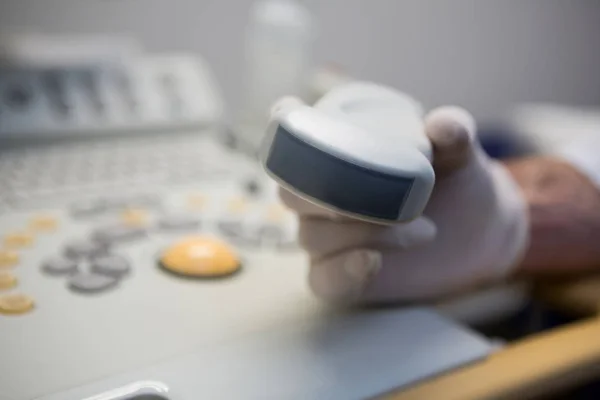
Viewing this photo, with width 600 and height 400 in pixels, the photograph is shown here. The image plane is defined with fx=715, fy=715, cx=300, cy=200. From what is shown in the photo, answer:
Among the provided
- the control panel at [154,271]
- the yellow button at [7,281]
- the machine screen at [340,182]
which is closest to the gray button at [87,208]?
the control panel at [154,271]

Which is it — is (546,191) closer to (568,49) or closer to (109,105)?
(109,105)

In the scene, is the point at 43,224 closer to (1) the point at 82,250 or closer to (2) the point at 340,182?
(1) the point at 82,250

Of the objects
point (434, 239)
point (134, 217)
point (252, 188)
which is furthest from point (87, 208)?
point (434, 239)

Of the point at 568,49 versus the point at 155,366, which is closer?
the point at 155,366

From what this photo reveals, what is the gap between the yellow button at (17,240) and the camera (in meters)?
0.46

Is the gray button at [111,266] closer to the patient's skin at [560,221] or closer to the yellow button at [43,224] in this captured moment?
the yellow button at [43,224]

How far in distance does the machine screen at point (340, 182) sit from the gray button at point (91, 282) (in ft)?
0.51

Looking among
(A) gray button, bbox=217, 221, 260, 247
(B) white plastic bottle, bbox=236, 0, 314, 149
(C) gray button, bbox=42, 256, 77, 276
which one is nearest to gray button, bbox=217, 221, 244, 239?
(A) gray button, bbox=217, 221, 260, 247

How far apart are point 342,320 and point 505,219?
14cm

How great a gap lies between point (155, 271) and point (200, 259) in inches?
1.1

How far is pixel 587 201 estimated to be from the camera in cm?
55

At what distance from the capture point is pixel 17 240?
0.46 meters

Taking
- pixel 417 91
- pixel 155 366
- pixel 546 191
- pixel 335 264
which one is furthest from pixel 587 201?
pixel 417 91

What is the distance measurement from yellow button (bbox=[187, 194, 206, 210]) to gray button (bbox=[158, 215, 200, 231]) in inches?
1.2
